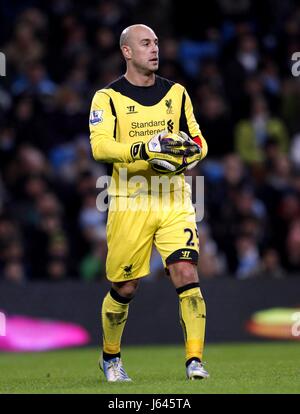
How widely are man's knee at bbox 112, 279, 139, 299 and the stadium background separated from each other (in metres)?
4.80

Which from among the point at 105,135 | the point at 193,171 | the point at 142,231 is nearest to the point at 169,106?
the point at 105,135

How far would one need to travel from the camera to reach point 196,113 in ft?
55.6

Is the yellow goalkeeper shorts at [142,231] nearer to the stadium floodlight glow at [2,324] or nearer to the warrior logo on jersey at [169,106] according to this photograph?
the warrior logo on jersey at [169,106]

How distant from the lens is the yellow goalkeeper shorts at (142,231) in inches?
356

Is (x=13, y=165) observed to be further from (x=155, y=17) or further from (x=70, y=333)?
(x=155, y=17)

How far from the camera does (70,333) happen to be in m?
14.2

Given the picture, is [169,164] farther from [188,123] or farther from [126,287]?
[126,287]

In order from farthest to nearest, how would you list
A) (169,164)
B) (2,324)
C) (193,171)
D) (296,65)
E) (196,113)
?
1. (296,65)
2. (196,113)
3. (193,171)
4. (2,324)
5. (169,164)

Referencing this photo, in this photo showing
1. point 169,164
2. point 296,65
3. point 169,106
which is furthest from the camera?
point 296,65

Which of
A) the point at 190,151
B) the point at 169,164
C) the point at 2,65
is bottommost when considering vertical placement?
the point at 169,164

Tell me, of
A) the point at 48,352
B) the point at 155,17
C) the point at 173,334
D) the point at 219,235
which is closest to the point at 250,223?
the point at 219,235

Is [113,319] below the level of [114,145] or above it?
below

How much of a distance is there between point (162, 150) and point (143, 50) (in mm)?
1011

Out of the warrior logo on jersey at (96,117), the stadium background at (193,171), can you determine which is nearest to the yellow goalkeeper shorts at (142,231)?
the warrior logo on jersey at (96,117)
